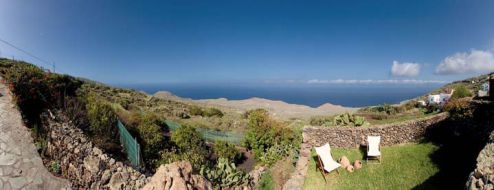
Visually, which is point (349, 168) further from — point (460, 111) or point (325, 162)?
point (460, 111)

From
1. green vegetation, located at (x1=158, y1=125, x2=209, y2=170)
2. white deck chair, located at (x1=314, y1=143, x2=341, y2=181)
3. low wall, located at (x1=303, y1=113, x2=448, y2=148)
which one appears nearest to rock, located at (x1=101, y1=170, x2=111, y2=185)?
green vegetation, located at (x1=158, y1=125, x2=209, y2=170)

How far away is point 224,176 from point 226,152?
3676 mm

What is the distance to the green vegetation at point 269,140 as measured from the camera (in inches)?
Answer: 563

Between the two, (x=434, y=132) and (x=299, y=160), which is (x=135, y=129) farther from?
(x=434, y=132)

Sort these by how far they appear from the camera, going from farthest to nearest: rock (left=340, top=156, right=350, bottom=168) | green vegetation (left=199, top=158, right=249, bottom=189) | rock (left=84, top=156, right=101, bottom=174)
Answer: rock (left=340, top=156, right=350, bottom=168) → green vegetation (left=199, top=158, right=249, bottom=189) → rock (left=84, top=156, right=101, bottom=174)

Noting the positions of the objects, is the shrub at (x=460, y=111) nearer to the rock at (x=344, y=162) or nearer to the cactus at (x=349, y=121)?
the cactus at (x=349, y=121)

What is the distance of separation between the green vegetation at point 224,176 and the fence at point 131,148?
264 centimetres

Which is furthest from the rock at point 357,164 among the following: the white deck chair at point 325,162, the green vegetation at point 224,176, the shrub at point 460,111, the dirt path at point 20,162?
the dirt path at point 20,162

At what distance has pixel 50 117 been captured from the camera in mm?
9125

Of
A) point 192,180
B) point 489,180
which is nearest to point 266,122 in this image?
point 192,180

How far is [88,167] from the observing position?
7.76 meters

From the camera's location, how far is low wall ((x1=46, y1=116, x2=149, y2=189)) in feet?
25.1

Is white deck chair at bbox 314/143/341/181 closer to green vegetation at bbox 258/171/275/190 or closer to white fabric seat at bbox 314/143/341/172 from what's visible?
white fabric seat at bbox 314/143/341/172

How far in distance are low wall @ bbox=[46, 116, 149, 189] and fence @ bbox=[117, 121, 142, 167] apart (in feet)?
3.95
